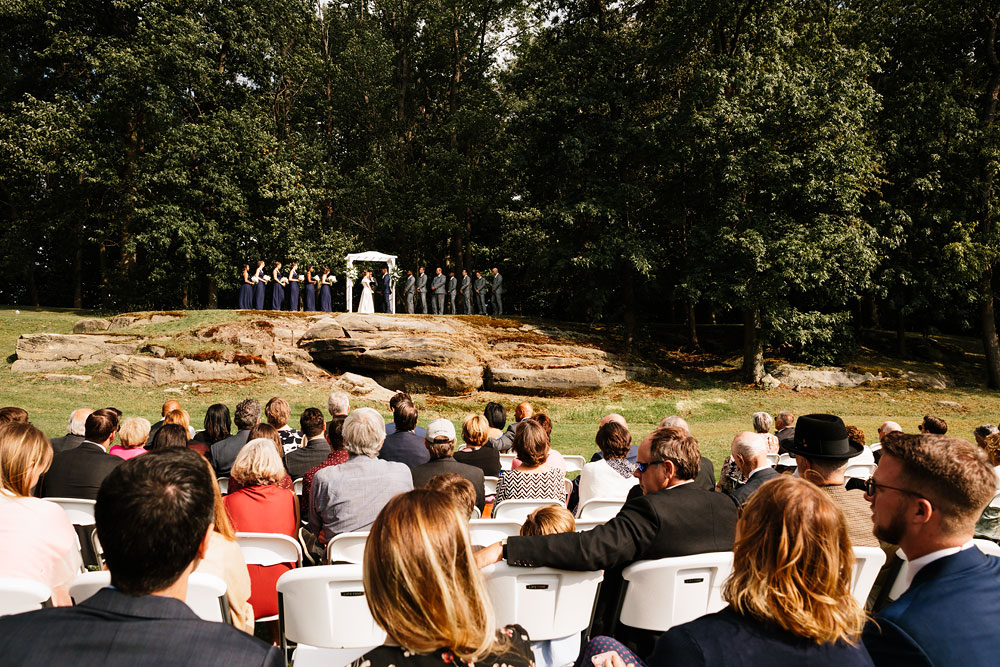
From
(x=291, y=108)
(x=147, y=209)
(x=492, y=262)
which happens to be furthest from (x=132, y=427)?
(x=291, y=108)

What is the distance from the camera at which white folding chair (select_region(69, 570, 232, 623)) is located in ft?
9.03

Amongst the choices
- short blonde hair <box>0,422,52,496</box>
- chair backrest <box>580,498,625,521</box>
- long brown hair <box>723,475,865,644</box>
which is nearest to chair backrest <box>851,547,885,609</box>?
long brown hair <box>723,475,865,644</box>

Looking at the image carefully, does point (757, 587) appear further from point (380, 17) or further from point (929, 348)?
point (380, 17)

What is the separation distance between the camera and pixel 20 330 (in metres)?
22.7

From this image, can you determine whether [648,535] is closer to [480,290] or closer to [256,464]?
[256,464]

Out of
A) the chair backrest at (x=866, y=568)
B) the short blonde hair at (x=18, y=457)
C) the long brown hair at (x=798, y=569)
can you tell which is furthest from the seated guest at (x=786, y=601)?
the short blonde hair at (x=18, y=457)

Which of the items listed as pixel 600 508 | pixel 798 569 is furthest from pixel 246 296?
pixel 798 569

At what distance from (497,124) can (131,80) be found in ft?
49.6

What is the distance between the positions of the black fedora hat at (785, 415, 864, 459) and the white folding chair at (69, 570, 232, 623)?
3.25 m

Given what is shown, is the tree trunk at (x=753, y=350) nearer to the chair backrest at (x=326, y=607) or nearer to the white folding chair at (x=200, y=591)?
the chair backrest at (x=326, y=607)

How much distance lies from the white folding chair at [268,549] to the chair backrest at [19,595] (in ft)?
4.21

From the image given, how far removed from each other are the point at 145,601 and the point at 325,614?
1526 mm

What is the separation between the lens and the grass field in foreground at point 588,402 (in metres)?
15.1

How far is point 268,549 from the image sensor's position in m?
3.90
